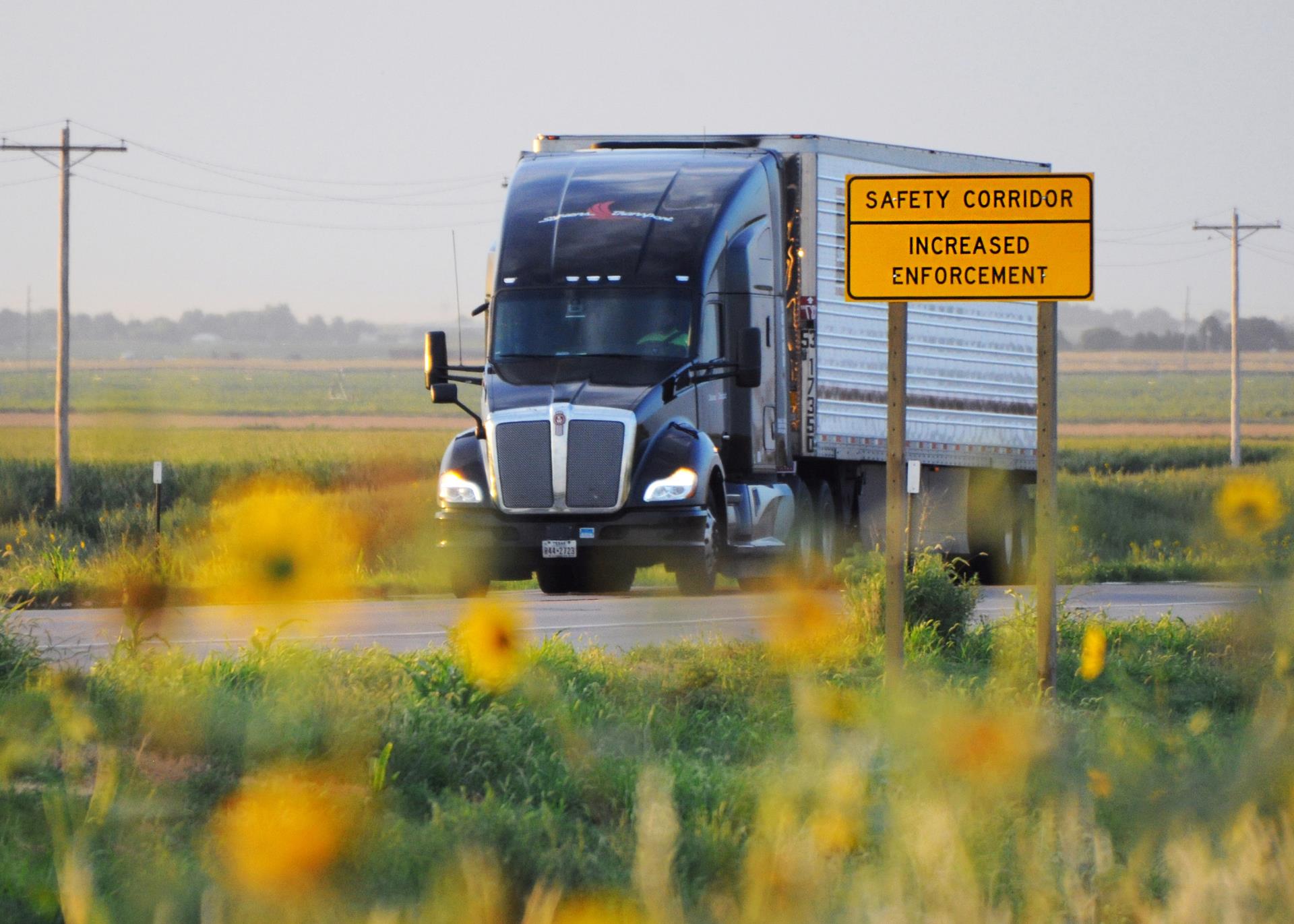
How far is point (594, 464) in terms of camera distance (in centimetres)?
1578

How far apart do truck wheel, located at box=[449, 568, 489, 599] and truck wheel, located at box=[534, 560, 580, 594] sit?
0.49 meters

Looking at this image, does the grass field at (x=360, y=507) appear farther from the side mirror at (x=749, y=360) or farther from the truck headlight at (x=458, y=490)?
the side mirror at (x=749, y=360)

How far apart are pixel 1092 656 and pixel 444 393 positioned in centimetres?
731

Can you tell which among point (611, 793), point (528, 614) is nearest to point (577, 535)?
point (528, 614)

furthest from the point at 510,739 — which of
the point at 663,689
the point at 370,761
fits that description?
the point at 663,689

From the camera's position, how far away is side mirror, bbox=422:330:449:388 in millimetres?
16469

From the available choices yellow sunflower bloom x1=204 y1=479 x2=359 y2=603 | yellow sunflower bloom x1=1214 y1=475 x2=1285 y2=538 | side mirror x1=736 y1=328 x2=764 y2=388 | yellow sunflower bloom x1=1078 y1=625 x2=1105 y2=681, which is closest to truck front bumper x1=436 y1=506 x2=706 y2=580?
yellow sunflower bloom x1=204 y1=479 x2=359 y2=603

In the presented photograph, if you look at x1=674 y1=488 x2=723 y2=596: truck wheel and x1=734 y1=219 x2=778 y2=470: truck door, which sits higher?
x1=734 y1=219 x2=778 y2=470: truck door

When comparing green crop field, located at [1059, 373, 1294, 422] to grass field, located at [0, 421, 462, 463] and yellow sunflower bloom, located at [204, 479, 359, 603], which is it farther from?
yellow sunflower bloom, located at [204, 479, 359, 603]

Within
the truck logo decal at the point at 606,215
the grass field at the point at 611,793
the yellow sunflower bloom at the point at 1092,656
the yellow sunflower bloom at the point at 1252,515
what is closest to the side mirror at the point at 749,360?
the truck logo decal at the point at 606,215

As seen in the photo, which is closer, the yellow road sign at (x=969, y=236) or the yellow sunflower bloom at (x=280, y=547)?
the yellow road sign at (x=969, y=236)

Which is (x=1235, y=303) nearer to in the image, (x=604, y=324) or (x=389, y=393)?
(x=604, y=324)

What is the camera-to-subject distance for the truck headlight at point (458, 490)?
52.4 feet

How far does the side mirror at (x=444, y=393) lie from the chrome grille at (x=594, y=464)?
1091mm
